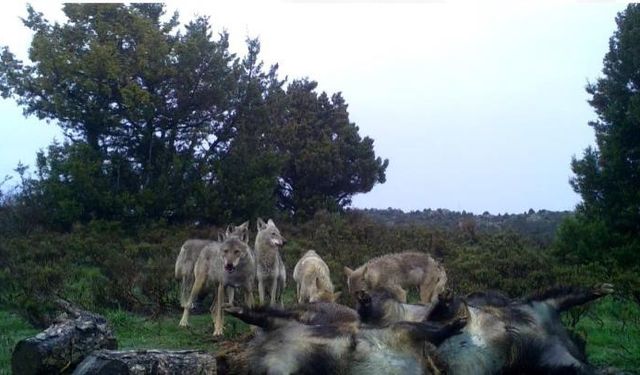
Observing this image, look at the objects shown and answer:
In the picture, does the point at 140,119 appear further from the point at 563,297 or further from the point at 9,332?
the point at 563,297

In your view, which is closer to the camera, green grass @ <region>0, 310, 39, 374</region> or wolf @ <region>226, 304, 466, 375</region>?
wolf @ <region>226, 304, 466, 375</region>

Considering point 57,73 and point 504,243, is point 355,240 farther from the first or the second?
point 57,73

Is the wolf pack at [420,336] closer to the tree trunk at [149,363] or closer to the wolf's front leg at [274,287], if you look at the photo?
the tree trunk at [149,363]

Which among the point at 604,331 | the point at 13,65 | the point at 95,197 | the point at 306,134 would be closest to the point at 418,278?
the point at 604,331

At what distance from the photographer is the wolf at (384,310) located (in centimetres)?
619

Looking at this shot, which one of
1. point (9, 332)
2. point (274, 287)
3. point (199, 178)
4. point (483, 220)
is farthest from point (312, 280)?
point (483, 220)

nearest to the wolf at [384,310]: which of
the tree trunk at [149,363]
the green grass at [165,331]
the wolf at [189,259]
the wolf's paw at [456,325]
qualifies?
the wolf's paw at [456,325]

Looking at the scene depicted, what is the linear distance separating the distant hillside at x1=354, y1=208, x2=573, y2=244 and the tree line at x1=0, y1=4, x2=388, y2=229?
8115 mm

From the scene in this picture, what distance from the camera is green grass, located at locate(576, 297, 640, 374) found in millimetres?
8453

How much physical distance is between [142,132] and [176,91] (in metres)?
1.95

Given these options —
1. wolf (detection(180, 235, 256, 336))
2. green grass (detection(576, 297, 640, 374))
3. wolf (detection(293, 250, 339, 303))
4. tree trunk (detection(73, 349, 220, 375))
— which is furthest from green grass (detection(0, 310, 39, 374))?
green grass (detection(576, 297, 640, 374))

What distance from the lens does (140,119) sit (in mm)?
27016

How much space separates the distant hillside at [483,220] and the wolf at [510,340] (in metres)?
21.5

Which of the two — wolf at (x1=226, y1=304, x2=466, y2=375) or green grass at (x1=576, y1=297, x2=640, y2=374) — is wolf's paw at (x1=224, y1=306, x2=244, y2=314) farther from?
green grass at (x1=576, y1=297, x2=640, y2=374)
